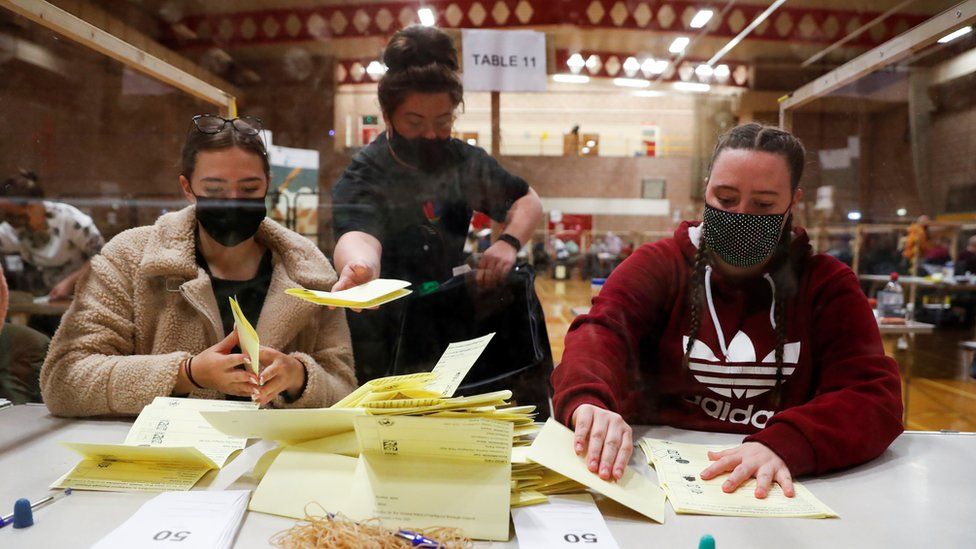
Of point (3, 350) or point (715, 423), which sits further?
point (3, 350)

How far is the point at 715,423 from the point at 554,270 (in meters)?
0.47

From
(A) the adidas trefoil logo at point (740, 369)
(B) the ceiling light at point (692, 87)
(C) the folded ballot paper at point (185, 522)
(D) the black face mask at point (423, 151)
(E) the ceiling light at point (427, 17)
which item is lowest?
(C) the folded ballot paper at point (185, 522)

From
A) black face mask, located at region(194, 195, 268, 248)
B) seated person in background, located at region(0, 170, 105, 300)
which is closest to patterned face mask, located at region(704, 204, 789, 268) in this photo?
black face mask, located at region(194, 195, 268, 248)

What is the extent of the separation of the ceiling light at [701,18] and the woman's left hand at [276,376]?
114cm

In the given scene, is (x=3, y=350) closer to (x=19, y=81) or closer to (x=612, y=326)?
(x=19, y=81)

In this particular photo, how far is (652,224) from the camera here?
1.33 m

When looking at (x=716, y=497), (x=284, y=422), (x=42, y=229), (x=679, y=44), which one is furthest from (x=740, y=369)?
(x=42, y=229)

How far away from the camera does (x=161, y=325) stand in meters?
1.14

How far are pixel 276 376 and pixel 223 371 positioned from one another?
3.9 inches

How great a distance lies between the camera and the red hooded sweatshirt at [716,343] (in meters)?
1.05

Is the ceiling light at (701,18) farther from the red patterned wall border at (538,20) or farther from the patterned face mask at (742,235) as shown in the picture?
the patterned face mask at (742,235)

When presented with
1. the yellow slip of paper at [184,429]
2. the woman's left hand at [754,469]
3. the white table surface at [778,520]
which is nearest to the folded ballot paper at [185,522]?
the white table surface at [778,520]

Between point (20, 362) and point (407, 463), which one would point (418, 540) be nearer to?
point (407, 463)

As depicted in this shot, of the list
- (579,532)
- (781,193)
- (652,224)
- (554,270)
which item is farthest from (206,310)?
(781,193)
